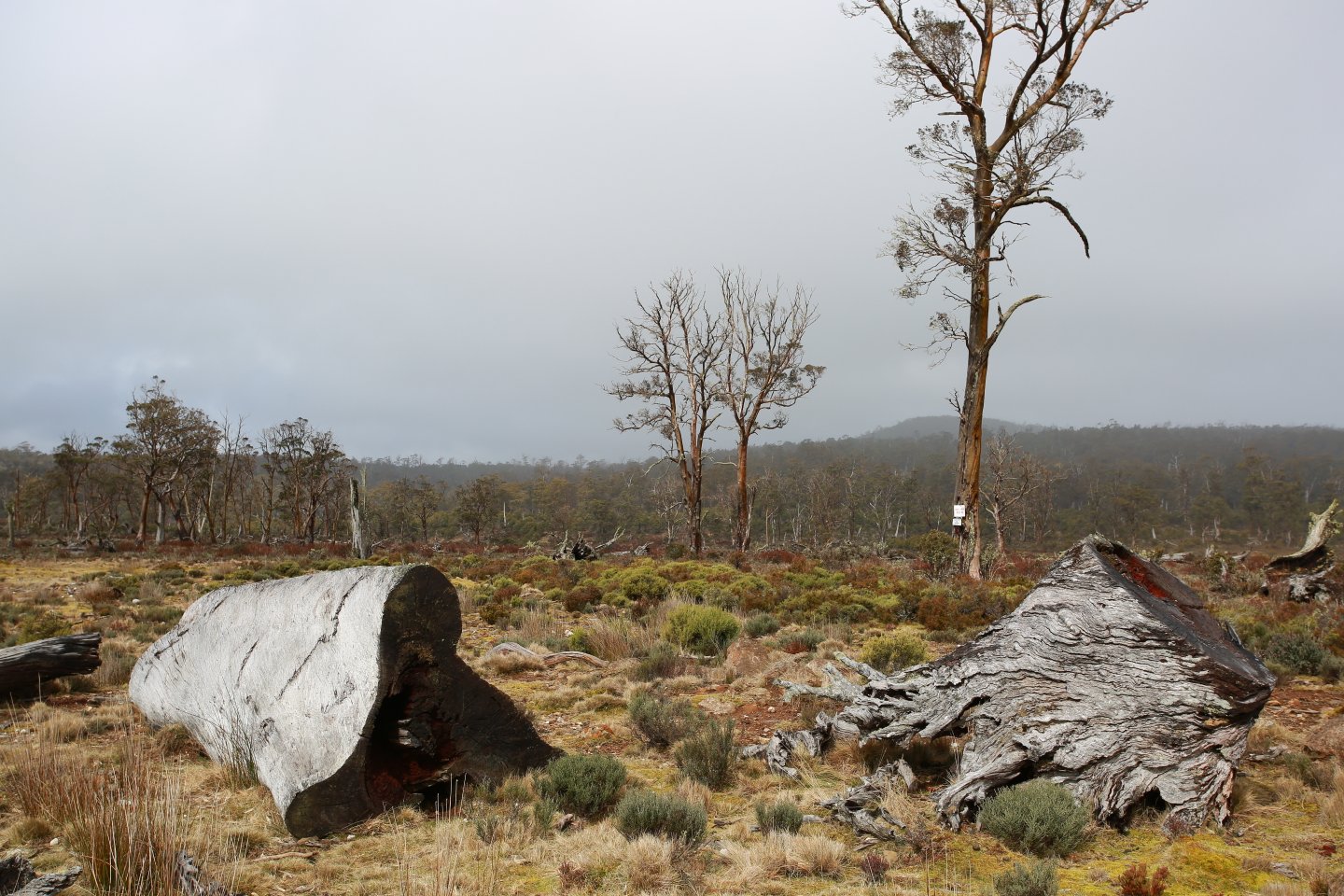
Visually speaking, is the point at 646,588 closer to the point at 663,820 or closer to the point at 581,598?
the point at 581,598

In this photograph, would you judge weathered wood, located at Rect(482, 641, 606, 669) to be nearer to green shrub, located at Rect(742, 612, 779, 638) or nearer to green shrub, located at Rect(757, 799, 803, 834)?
green shrub, located at Rect(742, 612, 779, 638)

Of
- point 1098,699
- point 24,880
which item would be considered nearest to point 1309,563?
point 1098,699

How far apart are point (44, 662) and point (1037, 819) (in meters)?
9.69

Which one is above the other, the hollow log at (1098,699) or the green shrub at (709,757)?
the hollow log at (1098,699)

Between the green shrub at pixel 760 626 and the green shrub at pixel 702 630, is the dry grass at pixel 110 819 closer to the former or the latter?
the green shrub at pixel 702 630

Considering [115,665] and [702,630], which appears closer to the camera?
[115,665]

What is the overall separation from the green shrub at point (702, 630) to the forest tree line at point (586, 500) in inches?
429

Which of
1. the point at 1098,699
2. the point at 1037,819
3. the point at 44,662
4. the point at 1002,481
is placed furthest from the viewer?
the point at 1002,481

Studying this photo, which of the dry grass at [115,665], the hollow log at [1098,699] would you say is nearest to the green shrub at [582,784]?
the hollow log at [1098,699]

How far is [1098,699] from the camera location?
4.63 m

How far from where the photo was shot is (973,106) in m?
14.2

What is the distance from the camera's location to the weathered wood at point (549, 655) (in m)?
9.77

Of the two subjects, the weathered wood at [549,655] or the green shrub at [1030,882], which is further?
the weathered wood at [549,655]

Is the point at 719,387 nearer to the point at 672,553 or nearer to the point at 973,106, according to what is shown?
the point at 672,553
